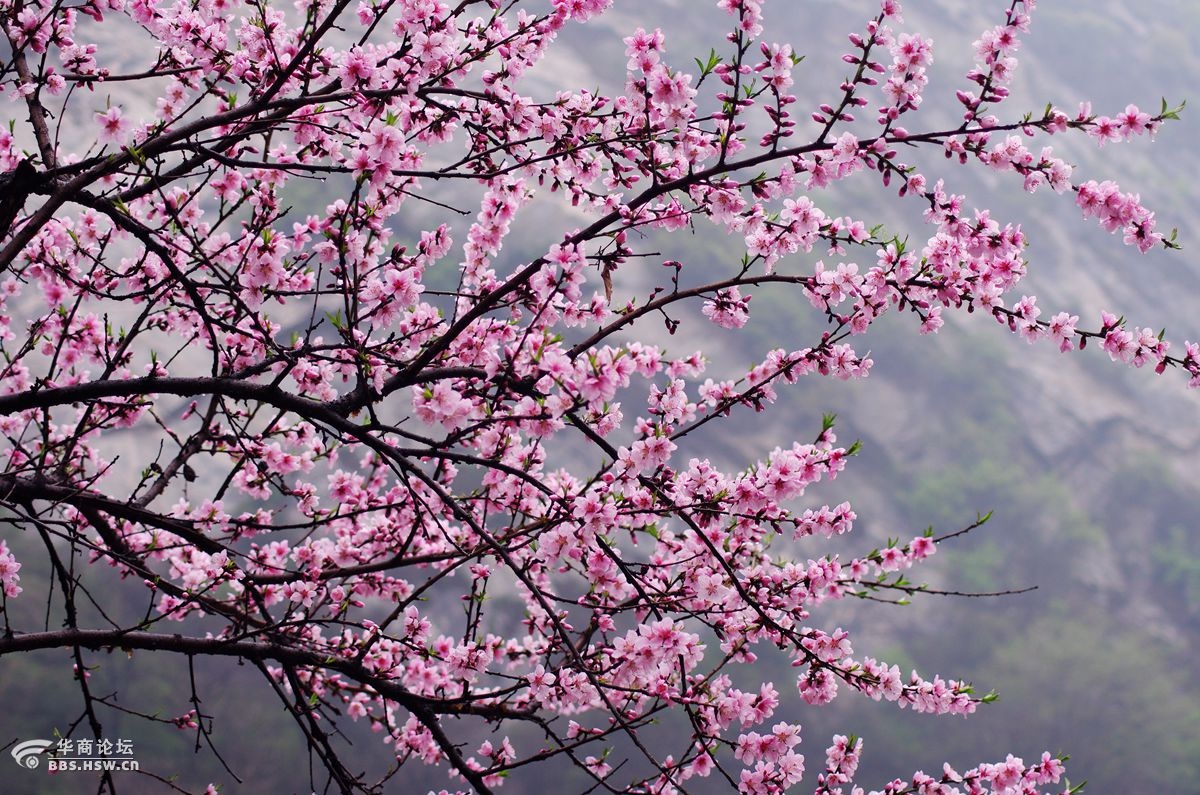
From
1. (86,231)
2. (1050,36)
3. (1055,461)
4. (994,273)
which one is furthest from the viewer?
(1050,36)

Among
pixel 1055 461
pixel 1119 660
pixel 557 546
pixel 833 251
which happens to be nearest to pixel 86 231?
pixel 557 546

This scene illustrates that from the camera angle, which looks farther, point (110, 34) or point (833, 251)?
point (110, 34)

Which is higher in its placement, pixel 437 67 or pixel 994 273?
pixel 437 67

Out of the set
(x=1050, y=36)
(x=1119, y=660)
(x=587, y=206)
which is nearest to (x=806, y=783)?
(x=1119, y=660)

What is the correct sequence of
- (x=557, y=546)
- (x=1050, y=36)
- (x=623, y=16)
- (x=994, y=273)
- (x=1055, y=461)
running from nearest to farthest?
(x=557, y=546)
(x=994, y=273)
(x=1055, y=461)
(x=623, y=16)
(x=1050, y=36)

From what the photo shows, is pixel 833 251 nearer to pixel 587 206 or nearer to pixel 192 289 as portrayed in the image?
pixel 587 206

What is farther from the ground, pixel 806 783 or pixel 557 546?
pixel 806 783

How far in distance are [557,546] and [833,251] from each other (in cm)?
141

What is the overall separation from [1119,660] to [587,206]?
26.4m

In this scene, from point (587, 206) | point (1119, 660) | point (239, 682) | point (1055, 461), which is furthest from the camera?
point (1055, 461)

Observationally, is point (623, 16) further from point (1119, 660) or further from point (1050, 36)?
point (1119, 660)

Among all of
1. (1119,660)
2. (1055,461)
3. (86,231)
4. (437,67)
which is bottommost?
(437,67)

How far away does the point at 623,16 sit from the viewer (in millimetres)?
35688

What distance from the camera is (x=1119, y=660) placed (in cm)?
2570
